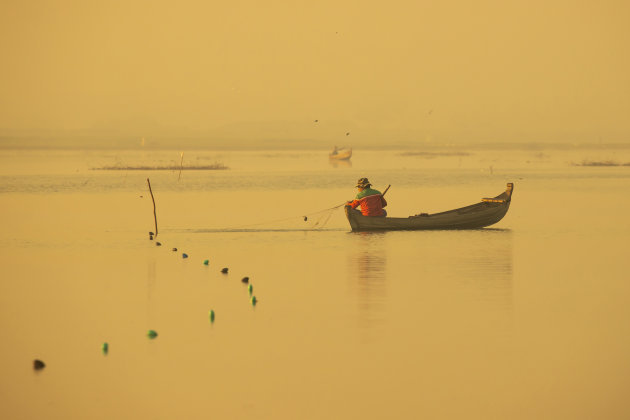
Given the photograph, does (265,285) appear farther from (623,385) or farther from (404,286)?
(623,385)

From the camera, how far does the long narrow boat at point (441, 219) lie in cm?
2127

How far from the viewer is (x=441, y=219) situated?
21.5 m

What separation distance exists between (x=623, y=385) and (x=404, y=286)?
521cm

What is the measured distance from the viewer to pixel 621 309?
12.6m

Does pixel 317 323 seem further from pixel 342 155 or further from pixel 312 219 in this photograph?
pixel 342 155

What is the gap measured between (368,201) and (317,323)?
9.58 metres

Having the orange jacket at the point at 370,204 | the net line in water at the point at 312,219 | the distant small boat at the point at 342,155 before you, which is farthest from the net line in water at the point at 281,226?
the distant small boat at the point at 342,155

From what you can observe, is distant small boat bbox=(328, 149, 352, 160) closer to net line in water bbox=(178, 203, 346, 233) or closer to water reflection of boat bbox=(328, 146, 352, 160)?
water reflection of boat bbox=(328, 146, 352, 160)

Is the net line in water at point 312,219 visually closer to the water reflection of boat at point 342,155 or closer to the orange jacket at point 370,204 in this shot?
the orange jacket at point 370,204

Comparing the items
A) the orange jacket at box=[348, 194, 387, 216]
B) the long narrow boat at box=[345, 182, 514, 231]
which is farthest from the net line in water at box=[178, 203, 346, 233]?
the long narrow boat at box=[345, 182, 514, 231]

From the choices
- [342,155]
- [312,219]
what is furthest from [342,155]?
[312,219]

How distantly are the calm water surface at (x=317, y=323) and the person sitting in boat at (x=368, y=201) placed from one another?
56cm

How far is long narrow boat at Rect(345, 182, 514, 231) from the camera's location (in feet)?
69.8

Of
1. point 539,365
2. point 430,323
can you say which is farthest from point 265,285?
point 539,365
